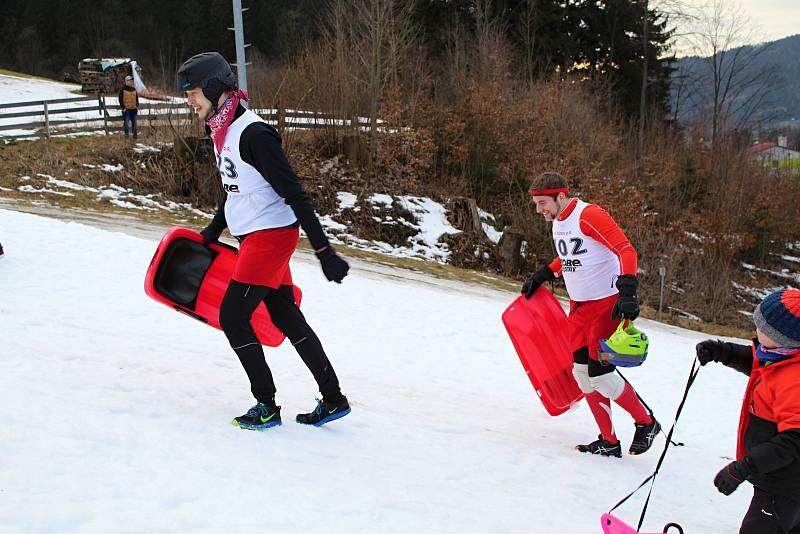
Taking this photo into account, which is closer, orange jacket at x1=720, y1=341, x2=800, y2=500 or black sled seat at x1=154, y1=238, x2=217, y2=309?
orange jacket at x1=720, y1=341, x2=800, y2=500

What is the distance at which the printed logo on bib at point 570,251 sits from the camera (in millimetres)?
5156

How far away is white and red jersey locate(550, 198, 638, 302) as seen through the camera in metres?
5.05

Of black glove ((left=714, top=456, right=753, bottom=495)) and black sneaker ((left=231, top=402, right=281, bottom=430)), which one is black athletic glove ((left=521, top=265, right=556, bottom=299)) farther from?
black glove ((left=714, top=456, right=753, bottom=495))

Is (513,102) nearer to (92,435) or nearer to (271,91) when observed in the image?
(271,91)

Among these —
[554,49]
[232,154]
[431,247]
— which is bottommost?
[431,247]

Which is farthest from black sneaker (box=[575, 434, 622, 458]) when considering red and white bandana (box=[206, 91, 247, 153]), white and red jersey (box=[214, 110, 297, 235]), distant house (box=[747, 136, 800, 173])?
distant house (box=[747, 136, 800, 173])

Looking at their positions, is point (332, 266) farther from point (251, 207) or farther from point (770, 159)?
point (770, 159)

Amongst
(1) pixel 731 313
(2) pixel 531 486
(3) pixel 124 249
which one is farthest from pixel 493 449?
(1) pixel 731 313

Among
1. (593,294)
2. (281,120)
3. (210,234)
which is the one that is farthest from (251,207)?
(281,120)

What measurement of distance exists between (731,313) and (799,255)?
1336 cm

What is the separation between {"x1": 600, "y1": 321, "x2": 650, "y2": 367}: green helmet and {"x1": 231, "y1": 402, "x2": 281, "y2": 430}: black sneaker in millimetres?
2172

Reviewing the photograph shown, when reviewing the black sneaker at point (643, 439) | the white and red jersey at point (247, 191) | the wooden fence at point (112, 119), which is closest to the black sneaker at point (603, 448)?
the black sneaker at point (643, 439)

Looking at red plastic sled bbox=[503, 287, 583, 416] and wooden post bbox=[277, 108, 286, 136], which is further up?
wooden post bbox=[277, 108, 286, 136]

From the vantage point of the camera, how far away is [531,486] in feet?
14.2
